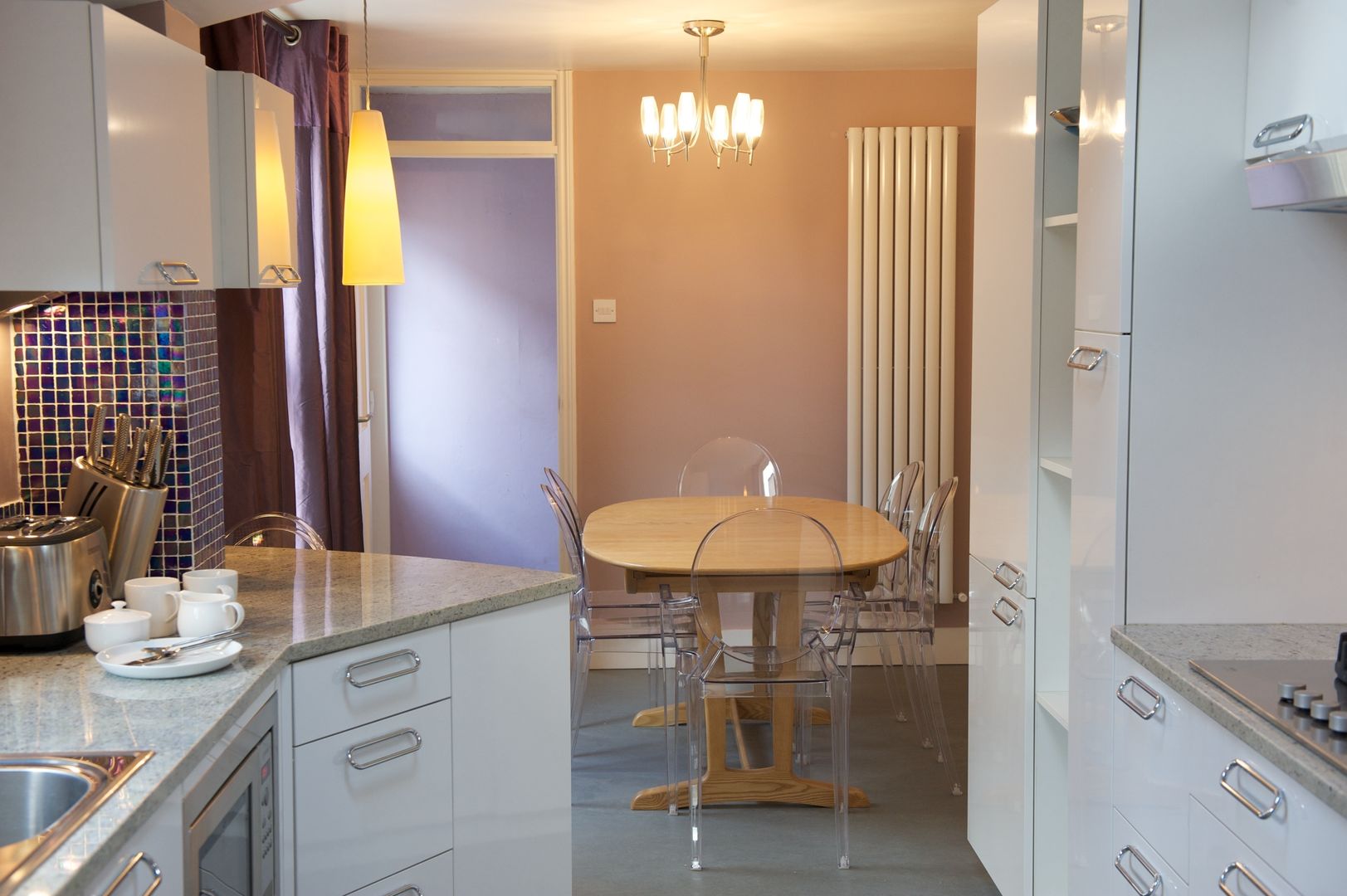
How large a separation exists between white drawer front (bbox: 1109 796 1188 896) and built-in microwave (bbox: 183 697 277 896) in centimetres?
141

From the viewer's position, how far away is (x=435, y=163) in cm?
545

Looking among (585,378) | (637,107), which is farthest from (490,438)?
(637,107)

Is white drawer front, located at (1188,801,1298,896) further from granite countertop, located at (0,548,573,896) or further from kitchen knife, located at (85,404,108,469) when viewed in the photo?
kitchen knife, located at (85,404,108,469)

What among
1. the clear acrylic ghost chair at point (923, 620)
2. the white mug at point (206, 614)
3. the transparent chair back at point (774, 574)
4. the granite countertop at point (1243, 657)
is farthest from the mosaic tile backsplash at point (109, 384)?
the clear acrylic ghost chair at point (923, 620)

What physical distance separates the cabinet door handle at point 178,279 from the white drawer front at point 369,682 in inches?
28.6

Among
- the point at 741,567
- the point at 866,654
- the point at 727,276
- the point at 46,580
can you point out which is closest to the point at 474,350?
the point at 727,276

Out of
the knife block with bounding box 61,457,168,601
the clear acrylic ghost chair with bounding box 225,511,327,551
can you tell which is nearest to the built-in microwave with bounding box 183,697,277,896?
the knife block with bounding box 61,457,168,601

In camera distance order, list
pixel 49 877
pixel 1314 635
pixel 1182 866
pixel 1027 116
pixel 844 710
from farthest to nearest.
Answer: pixel 844 710, pixel 1027 116, pixel 1314 635, pixel 1182 866, pixel 49 877

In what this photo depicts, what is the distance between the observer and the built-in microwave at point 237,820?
1.71 m

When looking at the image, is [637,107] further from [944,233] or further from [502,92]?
[944,233]

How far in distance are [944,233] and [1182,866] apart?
365 cm

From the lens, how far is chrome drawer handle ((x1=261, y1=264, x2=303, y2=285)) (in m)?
2.64

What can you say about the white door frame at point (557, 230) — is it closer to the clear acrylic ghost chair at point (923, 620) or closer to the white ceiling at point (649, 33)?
the white ceiling at point (649, 33)

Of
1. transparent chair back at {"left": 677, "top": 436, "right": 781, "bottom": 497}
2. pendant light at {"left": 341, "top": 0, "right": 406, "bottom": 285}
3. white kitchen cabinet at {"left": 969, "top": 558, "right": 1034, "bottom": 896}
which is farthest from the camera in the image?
transparent chair back at {"left": 677, "top": 436, "right": 781, "bottom": 497}
